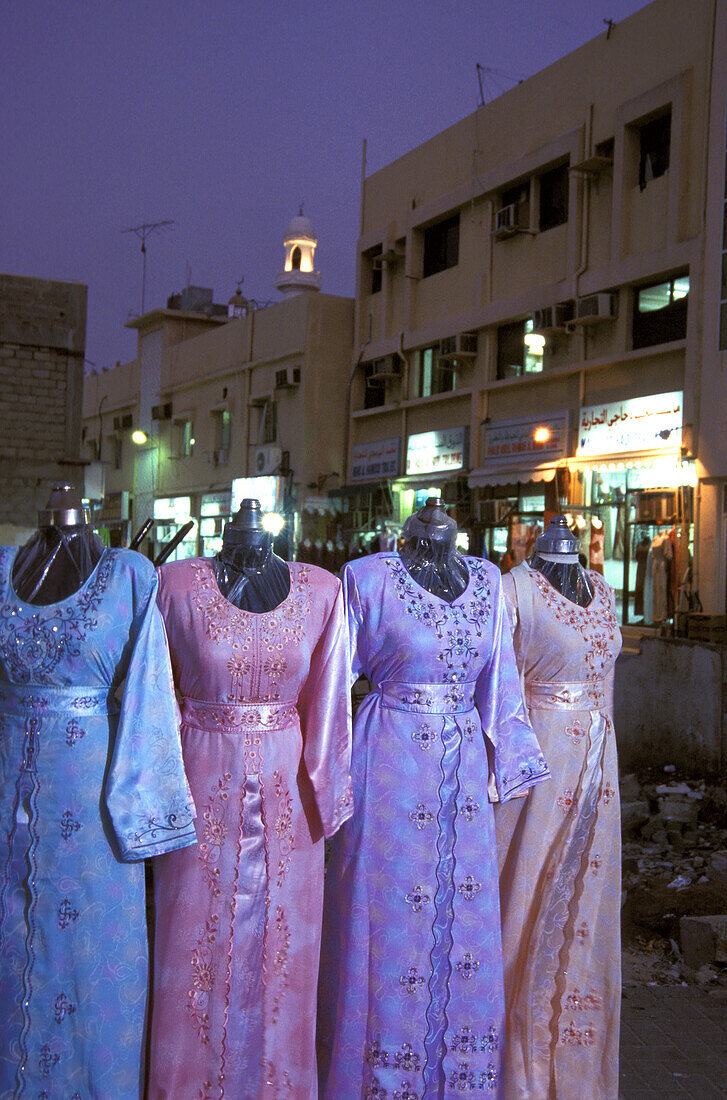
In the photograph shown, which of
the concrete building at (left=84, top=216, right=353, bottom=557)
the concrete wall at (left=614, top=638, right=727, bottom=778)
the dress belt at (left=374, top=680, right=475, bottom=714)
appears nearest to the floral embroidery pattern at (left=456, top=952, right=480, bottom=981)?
the dress belt at (left=374, top=680, right=475, bottom=714)

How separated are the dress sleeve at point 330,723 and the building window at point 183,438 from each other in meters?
20.6

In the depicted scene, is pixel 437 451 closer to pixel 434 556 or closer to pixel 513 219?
pixel 513 219

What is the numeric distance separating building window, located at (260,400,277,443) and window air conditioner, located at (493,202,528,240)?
6726 mm

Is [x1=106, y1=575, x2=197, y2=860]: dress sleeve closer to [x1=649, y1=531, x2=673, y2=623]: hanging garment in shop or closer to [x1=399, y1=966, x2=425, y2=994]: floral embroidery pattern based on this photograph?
[x1=399, y1=966, x2=425, y2=994]: floral embroidery pattern

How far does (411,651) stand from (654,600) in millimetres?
8544

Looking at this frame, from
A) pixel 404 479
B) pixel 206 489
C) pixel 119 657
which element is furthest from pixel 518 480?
pixel 119 657

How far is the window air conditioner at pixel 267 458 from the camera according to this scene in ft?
61.0

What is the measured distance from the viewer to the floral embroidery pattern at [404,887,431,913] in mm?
2746

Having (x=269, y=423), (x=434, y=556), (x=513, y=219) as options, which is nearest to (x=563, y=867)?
(x=434, y=556)

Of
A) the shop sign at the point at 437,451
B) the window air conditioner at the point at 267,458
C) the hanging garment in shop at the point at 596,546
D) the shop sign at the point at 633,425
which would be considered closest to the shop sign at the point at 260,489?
the window air conditioner at the point at 267,458

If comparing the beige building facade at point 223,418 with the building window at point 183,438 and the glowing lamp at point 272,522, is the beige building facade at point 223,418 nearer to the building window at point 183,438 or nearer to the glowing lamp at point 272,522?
the building window at point 183,438

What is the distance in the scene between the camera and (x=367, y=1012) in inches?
107

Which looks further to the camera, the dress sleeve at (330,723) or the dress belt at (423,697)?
the dress belt at (423,697)

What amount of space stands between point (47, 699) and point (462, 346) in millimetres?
13014
